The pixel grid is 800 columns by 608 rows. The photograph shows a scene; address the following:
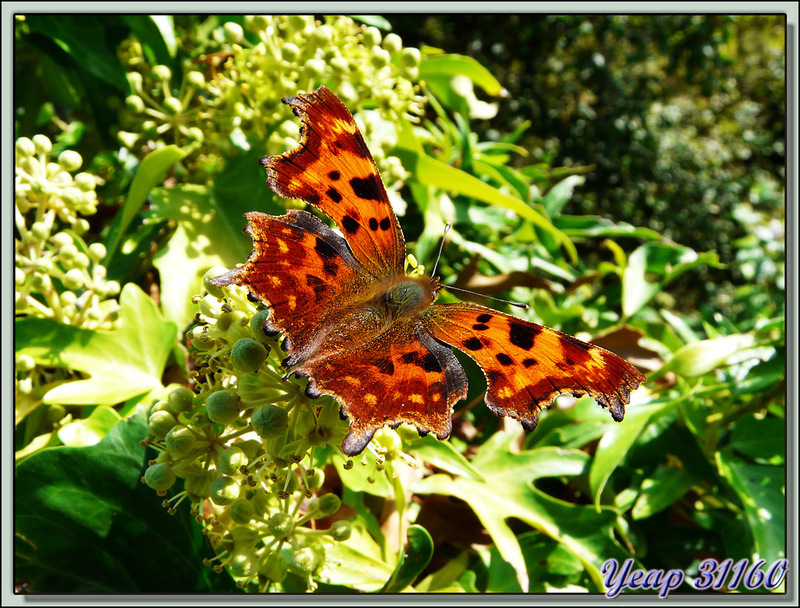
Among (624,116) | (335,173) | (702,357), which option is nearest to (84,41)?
(335,173)

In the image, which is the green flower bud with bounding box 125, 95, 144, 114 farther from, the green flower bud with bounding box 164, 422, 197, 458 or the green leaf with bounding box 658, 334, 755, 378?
the green leaf with bounding box 658, 334, 755, 378

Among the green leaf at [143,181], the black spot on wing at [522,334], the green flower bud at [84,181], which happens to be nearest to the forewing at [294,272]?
the black spot on wing at [522,334]

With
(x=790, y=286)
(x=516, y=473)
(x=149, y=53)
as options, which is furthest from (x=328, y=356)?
(x=790, y=286)

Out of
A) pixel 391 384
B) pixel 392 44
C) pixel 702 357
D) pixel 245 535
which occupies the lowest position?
pixel 245 535

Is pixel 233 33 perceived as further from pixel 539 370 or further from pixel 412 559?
pixel 412 559

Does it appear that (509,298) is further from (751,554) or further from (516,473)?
(751,554)

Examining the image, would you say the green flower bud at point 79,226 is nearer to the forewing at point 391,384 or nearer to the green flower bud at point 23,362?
the green flower bud at point 23,362

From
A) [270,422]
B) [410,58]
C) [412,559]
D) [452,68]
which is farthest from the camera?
[452,68]

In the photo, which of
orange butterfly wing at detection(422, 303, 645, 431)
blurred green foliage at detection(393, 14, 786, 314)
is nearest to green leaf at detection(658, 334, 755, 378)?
orange butterfly wing at detection(422, 303, 645, 431)
